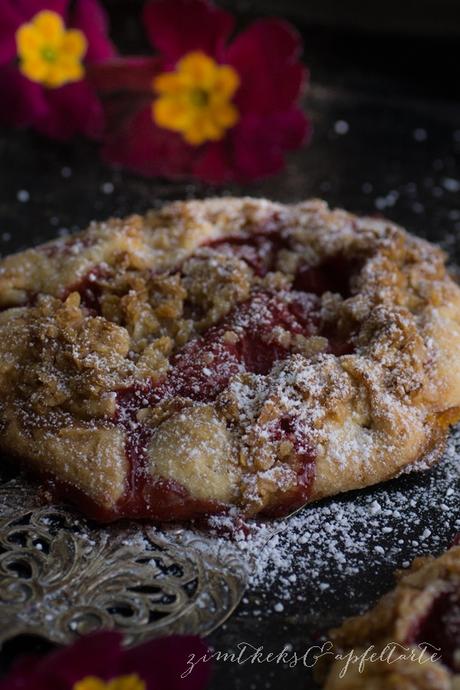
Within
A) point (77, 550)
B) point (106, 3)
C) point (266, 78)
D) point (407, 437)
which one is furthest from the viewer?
point (106, 3)

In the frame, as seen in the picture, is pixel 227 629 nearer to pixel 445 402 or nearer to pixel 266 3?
pixel 445 402

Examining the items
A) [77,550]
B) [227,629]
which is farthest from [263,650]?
[77,550]

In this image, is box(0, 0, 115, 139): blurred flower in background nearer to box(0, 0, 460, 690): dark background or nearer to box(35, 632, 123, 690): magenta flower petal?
box(0, 0, 460, 690): dark background

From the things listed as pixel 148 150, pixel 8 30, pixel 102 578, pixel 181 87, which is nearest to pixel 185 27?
pixel 181 87

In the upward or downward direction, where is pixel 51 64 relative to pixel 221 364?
upward

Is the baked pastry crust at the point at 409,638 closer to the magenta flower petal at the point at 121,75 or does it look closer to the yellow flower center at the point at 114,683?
the yellow flower center at the point at 114,683

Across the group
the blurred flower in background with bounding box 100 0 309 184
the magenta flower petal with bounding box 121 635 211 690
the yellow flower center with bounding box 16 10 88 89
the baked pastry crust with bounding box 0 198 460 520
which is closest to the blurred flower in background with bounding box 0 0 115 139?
the yellow flower center with bounding box 16 10 88 89

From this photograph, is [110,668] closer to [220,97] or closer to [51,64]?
[220,97]
